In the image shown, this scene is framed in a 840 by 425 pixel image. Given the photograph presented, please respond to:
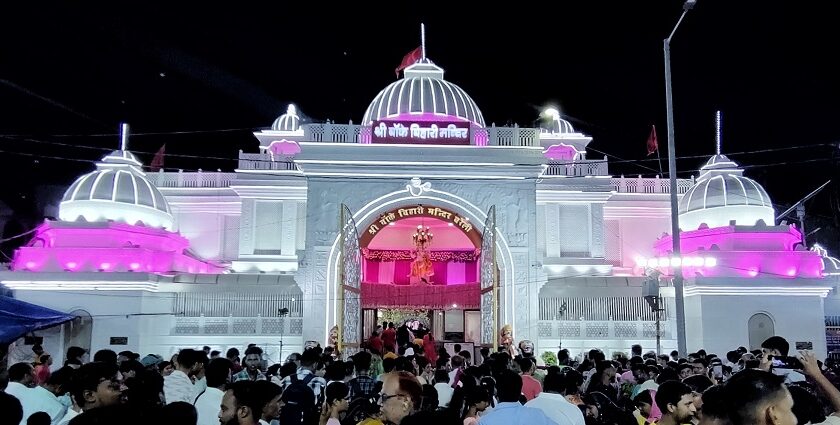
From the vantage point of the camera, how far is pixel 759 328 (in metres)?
21.5

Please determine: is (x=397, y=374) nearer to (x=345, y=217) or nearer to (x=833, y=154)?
(x=345, y=217)

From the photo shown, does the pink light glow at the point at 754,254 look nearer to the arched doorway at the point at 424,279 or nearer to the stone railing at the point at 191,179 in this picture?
the arched doorway at the point at 424,279

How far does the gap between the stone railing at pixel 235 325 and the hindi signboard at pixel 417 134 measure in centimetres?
638

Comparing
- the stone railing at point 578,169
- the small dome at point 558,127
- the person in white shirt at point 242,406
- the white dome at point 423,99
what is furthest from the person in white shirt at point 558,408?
the small dome at point 558,127

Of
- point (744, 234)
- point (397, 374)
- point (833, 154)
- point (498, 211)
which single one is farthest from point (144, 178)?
point (833, 154)

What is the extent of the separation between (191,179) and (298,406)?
70.4 feet

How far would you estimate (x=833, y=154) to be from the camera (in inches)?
1128

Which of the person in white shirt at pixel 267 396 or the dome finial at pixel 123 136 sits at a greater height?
the dome finial at pixel 123 136

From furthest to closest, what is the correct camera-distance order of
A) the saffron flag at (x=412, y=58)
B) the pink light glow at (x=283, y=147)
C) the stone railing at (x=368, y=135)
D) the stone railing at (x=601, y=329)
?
the pink light glow at (x=283, y=147)
the saffron flag at (x=412, y=58)
the stone railing at (x=368, y=135)
the stone railing at (x=601, y=329)

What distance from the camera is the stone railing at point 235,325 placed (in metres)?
22.0

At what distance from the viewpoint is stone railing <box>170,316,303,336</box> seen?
22.0 meters

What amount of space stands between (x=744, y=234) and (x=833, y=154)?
9.08 metres

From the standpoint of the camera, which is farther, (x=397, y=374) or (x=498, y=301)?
(x=498, y=301)

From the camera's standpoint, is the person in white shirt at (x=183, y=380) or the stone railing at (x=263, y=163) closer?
the person in white shirt at (x=183, y=380)
